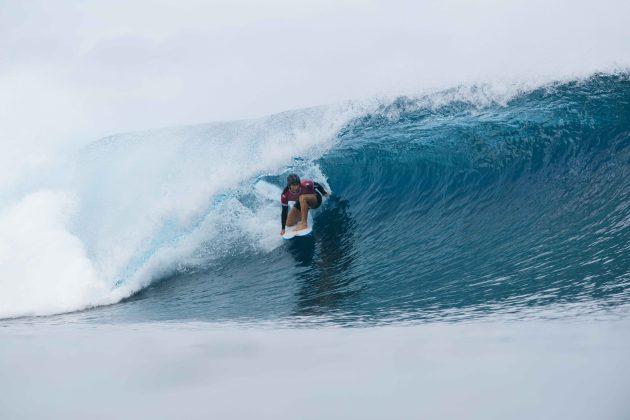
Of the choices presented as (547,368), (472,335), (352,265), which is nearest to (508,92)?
(352,265)

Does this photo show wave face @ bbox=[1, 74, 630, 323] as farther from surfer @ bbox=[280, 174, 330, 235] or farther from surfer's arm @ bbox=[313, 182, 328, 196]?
surfer's arm @ bbox=[313, 182, 328, 196]

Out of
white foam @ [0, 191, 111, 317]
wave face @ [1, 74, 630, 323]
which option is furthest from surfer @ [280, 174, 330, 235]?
white foam @ [0, 191, 111, 317]

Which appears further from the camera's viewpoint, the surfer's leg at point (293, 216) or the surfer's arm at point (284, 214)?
the surfer's leg at point (293, 216)

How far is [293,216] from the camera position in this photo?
8867 millimetres

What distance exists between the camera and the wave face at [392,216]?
234 inches

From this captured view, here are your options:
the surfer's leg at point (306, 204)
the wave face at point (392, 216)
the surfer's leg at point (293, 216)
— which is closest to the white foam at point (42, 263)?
the wave face at point (392, 216)

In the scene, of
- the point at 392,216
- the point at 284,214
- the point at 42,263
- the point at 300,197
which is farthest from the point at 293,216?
the point at 42,263

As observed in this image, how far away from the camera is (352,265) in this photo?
7.36m

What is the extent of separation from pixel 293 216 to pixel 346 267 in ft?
5.82

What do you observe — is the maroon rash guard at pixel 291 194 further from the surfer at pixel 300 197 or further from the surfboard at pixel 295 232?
the surfboard at pixel 295 232

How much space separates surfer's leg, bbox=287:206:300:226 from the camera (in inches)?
348

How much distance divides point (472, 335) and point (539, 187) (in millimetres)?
4684

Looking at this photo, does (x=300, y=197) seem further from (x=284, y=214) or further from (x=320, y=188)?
(x=320, y=188)

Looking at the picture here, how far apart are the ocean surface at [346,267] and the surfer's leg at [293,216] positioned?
0.29 m
